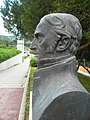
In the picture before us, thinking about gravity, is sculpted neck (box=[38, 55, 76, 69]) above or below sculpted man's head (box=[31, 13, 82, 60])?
below

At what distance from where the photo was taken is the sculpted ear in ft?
8.26

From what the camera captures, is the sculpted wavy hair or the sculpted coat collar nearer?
the sculpted coat collar

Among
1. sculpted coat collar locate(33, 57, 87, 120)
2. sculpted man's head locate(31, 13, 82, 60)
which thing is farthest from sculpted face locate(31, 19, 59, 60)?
sculpted coat collar locate(33, 57, 87, 120)

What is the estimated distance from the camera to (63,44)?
8.32 ft

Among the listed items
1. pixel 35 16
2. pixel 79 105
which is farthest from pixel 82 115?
pixel 35 16

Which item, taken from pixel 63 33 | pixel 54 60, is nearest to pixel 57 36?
pixel 63 33

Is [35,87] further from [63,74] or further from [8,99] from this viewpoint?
[8,99]

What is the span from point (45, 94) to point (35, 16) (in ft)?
29.1

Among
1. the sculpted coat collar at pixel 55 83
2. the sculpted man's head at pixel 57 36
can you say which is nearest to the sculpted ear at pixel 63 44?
the sculpted man's head at pixel 57 36

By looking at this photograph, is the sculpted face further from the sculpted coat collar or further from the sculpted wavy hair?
the sculpted coat collar

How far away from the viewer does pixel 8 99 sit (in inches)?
400

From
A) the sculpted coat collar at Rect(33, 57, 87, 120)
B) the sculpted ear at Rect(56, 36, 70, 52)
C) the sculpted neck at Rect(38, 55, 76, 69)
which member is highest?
the sculpted ear at Rect(56, 36, 70, 52)

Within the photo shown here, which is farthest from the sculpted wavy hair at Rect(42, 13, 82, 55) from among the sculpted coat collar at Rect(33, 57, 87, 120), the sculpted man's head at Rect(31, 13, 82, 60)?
the sculpted coat collar at Rect(33, 57, 87, 120)

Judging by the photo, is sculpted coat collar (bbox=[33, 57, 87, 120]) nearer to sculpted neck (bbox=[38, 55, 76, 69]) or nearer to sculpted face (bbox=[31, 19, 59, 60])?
sculpted neck (bbox=[38, 55, 76, 69])
